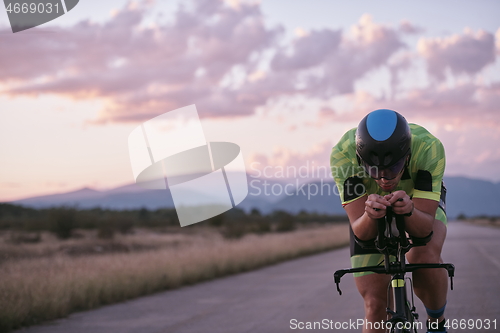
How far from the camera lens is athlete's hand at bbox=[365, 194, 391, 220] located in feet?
9.04

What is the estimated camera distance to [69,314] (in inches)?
357

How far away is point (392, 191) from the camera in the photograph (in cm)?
341

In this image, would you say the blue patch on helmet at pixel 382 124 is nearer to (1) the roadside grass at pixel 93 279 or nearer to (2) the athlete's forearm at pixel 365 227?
(2) the athlete's forearm at pixel 365 227

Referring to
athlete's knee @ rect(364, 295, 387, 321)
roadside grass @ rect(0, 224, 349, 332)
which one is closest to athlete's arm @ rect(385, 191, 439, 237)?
athlete's knee @ rect(364, 295, 387, 321)

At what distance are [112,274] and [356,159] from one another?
926 cm

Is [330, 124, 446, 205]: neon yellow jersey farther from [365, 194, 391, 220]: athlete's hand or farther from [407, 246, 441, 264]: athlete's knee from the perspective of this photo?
[365, 194, 391, 220]: athlete's hand

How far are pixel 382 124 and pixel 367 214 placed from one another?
0.49 metres

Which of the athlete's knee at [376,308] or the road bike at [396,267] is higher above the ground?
the road bike at [396,267]

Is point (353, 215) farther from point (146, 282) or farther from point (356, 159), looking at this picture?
point (146, 282)

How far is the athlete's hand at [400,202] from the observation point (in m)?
2.75

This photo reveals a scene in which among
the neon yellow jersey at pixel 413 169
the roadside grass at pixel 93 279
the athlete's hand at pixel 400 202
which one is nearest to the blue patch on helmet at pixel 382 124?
the athlete's hand at pixel 400 202

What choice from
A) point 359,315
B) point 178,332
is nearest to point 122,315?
point 178,332

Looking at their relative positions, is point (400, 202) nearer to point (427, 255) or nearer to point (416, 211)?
point (416, 211)

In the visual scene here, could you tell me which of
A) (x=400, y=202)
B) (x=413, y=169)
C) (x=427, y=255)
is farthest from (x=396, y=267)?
(x=413, y=169)
